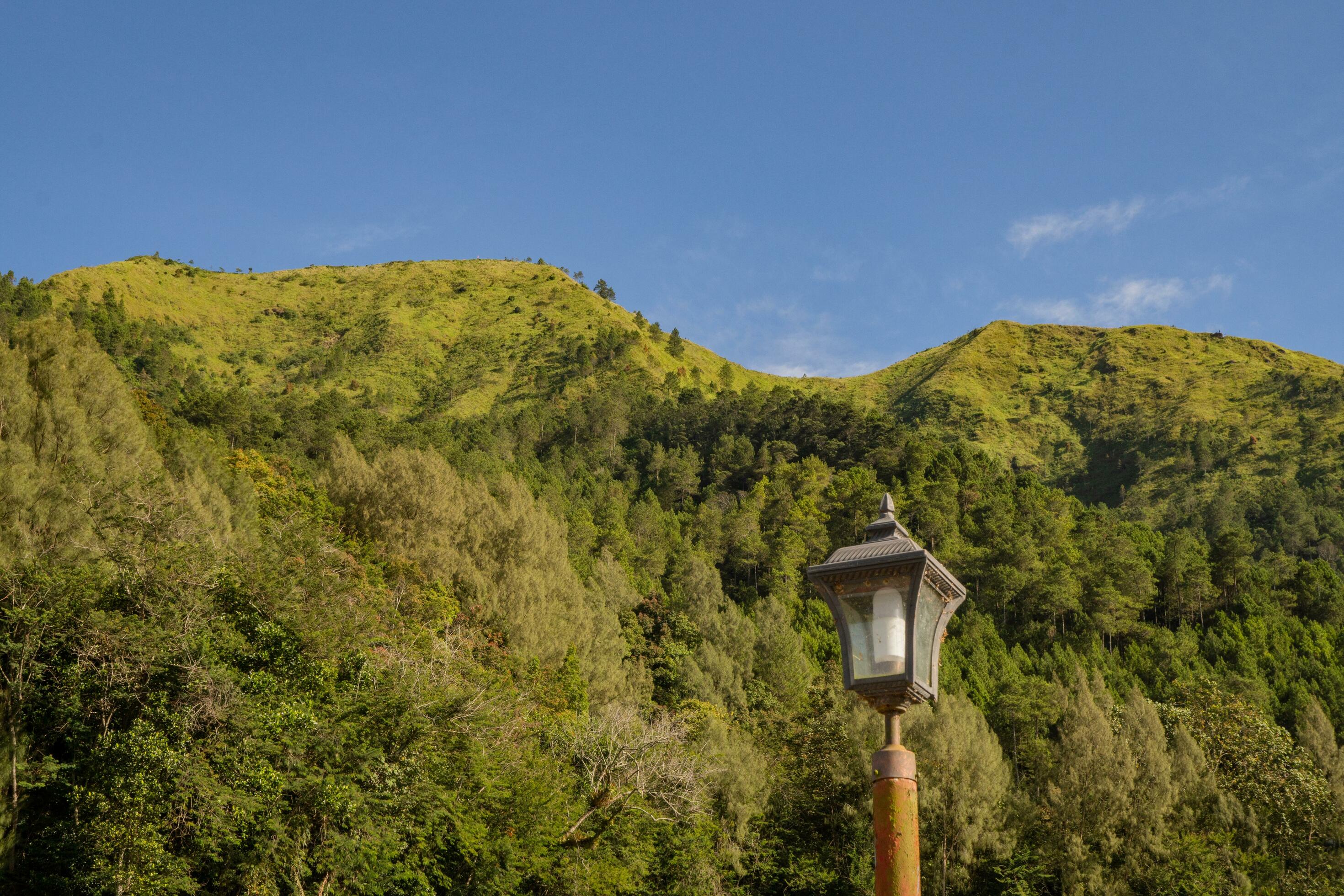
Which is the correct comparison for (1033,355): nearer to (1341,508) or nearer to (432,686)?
(1341,508)

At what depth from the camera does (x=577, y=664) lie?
34.2 m

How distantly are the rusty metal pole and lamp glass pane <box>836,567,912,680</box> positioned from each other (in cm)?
25

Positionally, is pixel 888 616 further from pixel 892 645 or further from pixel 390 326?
pixel 390 326

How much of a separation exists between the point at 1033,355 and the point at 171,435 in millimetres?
147153

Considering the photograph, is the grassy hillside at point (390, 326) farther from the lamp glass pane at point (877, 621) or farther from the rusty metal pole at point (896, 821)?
the rusty metal pole at point (896, 821)

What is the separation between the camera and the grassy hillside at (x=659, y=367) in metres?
104

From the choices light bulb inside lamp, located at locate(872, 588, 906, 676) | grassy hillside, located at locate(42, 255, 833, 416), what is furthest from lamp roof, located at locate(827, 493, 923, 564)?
grassy hillside, located at locate(42, 255, 833, 416)

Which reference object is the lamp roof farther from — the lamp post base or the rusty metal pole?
the lamp post base

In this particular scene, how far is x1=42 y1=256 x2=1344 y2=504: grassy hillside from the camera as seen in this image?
343 feet

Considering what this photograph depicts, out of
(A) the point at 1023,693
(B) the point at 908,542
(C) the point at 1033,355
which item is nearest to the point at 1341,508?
(A) the point at 1023,693

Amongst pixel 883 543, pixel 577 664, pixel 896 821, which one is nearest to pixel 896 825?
pixel 896 821

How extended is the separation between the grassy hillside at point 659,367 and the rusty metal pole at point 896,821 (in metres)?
94.8

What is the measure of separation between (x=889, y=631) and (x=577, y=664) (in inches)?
1192

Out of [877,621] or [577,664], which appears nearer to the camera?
[877,621]
